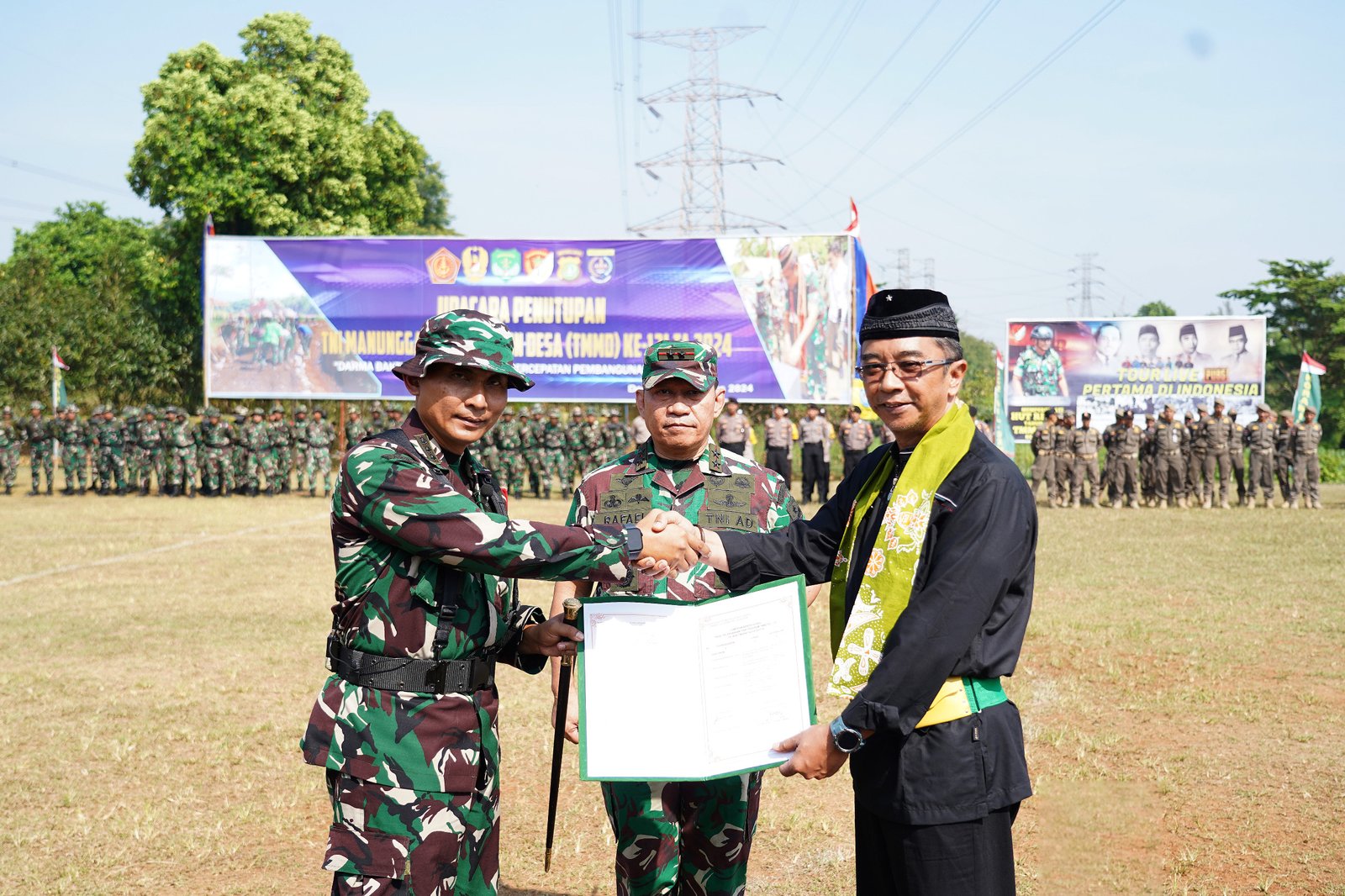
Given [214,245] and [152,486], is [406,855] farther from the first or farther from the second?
[152,486]

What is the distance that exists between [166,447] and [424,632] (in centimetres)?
2311

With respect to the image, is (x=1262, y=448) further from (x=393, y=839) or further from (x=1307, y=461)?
(x=393, y=839)

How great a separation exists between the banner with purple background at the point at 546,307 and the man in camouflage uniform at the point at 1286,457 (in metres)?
9.02

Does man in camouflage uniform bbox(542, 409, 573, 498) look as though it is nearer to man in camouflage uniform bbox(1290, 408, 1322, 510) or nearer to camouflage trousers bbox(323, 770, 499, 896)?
man in camouflage uniform bbox(1290, 408, 1322, 510)

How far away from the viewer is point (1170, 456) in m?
22.5

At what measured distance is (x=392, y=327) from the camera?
22.5m

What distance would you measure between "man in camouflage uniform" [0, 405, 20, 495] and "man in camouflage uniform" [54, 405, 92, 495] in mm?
876

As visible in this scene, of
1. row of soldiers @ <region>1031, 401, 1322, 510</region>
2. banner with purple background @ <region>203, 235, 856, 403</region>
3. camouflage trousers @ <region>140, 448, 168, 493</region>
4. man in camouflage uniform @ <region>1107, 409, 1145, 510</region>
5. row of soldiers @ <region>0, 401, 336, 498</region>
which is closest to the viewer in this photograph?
banner with purple background @ <region>203, 235, 856, 403</region>

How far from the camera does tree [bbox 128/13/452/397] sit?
33781 millimetres

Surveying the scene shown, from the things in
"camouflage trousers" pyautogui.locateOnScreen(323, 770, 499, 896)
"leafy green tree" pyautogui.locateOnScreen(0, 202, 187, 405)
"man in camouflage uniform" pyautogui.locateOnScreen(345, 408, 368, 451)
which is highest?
"leafy green tree" pyautogui.locateOnScreen(0, 202, 187, 405)

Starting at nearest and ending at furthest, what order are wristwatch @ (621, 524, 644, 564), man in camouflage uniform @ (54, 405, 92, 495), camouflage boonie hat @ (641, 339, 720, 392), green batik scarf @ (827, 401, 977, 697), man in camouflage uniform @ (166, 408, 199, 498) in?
green batik scarf @ (827, 401, 977, 697)
wristwatch @ (621, 524, 644, 564)
camouflage boonie hat @ (641, 339, 720, 392)
man in camouflage uniform @ (166, 408, 199, 498)
man in camouflage uniform @ (54, 405, 92, 495)

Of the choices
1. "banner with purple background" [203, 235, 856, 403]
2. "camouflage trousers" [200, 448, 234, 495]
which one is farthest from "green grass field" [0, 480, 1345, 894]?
"camouflage trousers" [200, 448, 234, 495]

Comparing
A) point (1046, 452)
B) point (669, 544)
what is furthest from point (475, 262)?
point (669, 544)

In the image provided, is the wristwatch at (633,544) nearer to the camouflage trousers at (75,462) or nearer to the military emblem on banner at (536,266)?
the military emblem on banner at (536,266)
